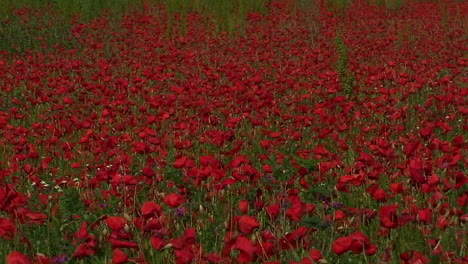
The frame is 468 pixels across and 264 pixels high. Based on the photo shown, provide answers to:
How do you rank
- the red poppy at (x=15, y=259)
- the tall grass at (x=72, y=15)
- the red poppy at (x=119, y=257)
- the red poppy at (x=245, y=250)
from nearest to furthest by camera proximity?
1. the red poppy at (x=15, y=259)
2. the red poppy at (x=245, y=250)
3. the red poppy at (x=119, y=257)
4. the tall grass at (x=72, y=15)

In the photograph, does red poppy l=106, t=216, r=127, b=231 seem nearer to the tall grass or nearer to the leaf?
the leaf

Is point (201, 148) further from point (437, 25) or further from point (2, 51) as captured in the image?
point (437, 25)

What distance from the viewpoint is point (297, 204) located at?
2.98 m

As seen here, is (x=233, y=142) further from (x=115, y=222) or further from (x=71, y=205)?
(x=115, y=222)

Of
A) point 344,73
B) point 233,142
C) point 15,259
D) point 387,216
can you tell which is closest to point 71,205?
point 15,259

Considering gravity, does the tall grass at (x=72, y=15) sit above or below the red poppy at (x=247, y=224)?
below

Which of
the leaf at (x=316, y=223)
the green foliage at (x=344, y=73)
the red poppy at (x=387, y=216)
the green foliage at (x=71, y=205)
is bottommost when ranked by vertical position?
the green foliage at (x=344, y=73)

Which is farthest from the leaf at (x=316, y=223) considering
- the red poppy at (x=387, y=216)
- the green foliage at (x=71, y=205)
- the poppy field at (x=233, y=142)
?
the green foliage at (x=71, y=205)

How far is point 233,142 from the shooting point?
20.0 ft

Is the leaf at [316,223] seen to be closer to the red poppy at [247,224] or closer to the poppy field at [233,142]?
the poppy field at [233,142]

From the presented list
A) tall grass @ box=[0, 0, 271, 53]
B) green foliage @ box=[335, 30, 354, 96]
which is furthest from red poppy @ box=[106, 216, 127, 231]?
tall grass @ box=[0, 0, 271, 53]

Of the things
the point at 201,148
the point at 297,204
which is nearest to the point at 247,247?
the point at 297,204

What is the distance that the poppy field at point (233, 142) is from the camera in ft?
10.5

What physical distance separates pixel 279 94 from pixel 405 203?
4578mm
